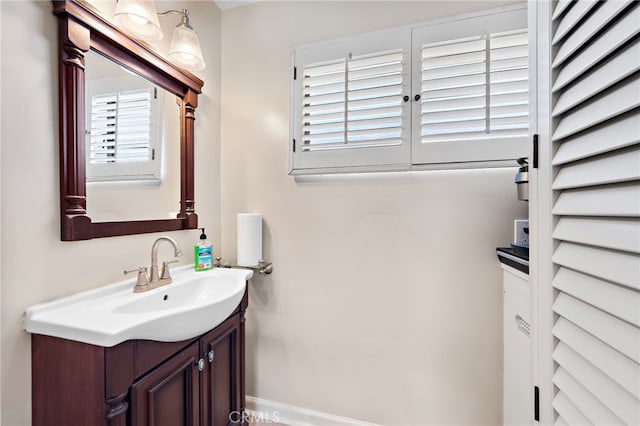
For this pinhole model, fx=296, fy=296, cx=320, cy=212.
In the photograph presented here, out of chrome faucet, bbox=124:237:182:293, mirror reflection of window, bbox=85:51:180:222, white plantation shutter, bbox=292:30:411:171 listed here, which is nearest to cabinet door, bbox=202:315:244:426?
chrome faucet, bbox=124:237:182:293

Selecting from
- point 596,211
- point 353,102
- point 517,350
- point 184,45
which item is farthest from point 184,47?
point 517,350

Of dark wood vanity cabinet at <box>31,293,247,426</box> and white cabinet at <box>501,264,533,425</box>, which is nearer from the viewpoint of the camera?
dark wood vanity cabinet at <box>31,293,247,426</box>

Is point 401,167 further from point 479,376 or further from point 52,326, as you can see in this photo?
point 52,326

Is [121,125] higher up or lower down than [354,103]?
lower down

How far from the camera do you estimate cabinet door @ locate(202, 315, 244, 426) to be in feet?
4.09

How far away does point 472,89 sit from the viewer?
1435 mm

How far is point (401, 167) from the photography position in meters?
1.54

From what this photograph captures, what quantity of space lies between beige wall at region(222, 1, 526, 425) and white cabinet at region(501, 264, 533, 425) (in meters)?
0.22

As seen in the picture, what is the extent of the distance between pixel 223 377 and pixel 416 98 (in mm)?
1651

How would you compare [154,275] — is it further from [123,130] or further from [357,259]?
[357,259]

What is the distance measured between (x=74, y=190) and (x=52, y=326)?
Result: 1.51 feet

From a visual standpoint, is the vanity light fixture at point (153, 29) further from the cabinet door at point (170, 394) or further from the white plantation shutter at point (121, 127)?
the cabinet door at point (170, 394)

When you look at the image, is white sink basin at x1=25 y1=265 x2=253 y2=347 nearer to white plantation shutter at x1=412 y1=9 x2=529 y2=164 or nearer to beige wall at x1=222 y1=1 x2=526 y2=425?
beige wall at x1=222 y1=1 x2=526 y2=425

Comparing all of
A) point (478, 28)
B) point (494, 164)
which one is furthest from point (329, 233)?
point (478, 28)
